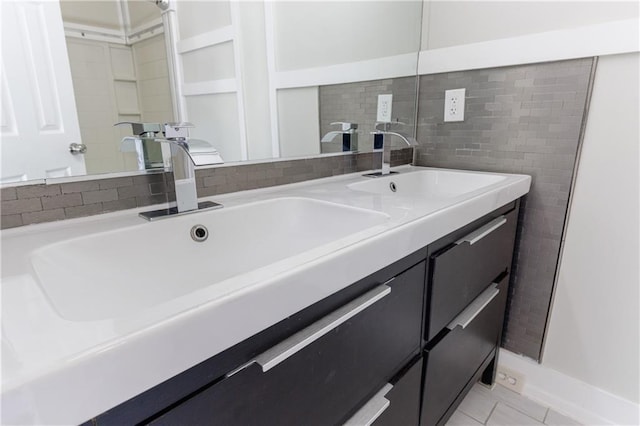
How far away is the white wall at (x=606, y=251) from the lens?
43.2 inches

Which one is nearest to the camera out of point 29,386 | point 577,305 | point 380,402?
point 29,386

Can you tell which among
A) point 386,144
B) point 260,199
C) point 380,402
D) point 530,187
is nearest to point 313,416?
point 380,402

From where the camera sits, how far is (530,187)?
51.2 inches

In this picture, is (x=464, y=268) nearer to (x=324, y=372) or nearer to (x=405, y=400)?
(x=405, y=400)

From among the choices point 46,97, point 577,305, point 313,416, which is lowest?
point 577,305

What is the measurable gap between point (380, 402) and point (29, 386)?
2.00 feet

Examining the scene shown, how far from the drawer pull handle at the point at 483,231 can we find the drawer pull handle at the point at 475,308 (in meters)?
0.22

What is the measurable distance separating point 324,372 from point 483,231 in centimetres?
65

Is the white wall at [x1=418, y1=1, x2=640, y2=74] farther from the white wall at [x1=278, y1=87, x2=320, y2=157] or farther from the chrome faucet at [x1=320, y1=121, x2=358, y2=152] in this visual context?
the white wall at [x1=278, y1=87, x2=320, y2=157]

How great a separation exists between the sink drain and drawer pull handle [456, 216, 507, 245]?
607 millimetres

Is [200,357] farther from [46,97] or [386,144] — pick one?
[386,144]

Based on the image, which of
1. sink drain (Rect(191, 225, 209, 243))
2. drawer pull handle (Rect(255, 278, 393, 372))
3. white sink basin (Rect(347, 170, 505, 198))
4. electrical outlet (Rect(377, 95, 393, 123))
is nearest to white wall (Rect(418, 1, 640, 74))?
electrical outlet (Rect(377, 95, 393, 123))

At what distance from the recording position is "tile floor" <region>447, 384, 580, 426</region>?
1.27 meters

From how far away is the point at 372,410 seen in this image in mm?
692
